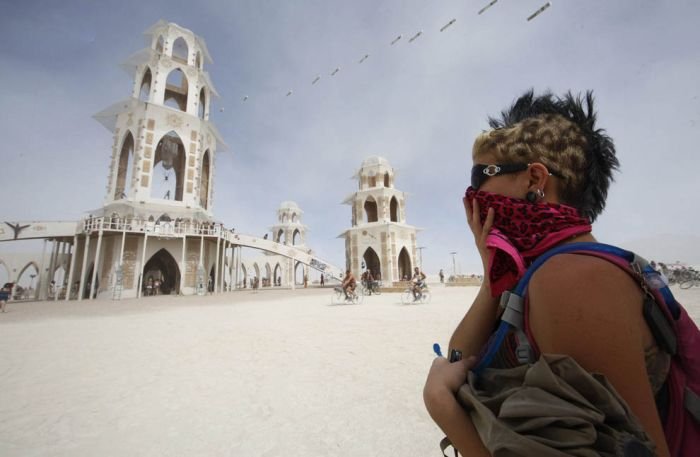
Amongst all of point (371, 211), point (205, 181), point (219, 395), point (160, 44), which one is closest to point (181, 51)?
point (160, 44)

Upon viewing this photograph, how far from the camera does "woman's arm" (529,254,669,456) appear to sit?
2.15 feet

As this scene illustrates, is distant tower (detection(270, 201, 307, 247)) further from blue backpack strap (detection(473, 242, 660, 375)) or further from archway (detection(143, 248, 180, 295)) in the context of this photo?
blue backpack strap (detection(473, 242, 660, 375))

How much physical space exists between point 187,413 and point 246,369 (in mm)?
1199

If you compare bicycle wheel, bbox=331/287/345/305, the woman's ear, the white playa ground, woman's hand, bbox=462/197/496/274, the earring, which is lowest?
the white playa ground

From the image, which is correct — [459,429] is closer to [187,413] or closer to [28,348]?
[187,413]

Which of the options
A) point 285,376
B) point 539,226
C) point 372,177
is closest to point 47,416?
point 285,376

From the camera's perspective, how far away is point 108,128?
2509 cm

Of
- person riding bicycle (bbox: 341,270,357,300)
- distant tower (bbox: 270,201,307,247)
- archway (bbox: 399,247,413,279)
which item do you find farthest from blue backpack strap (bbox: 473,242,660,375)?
distant tower (bbox: 270,201,307,247)

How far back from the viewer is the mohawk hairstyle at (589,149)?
1107 mm

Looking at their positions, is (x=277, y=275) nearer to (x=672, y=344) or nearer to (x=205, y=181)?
(x=205, y=181)

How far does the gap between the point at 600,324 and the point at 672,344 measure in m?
0.23

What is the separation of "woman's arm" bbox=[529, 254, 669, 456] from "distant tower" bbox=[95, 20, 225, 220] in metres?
25.3

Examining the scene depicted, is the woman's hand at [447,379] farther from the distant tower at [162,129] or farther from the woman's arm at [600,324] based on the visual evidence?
the distant tower at [162,129]

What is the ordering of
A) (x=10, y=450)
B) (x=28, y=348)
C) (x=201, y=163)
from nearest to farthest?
1. (x=10, y=450)
2. (x=28, y=348)
3. (x=201, y=163)
